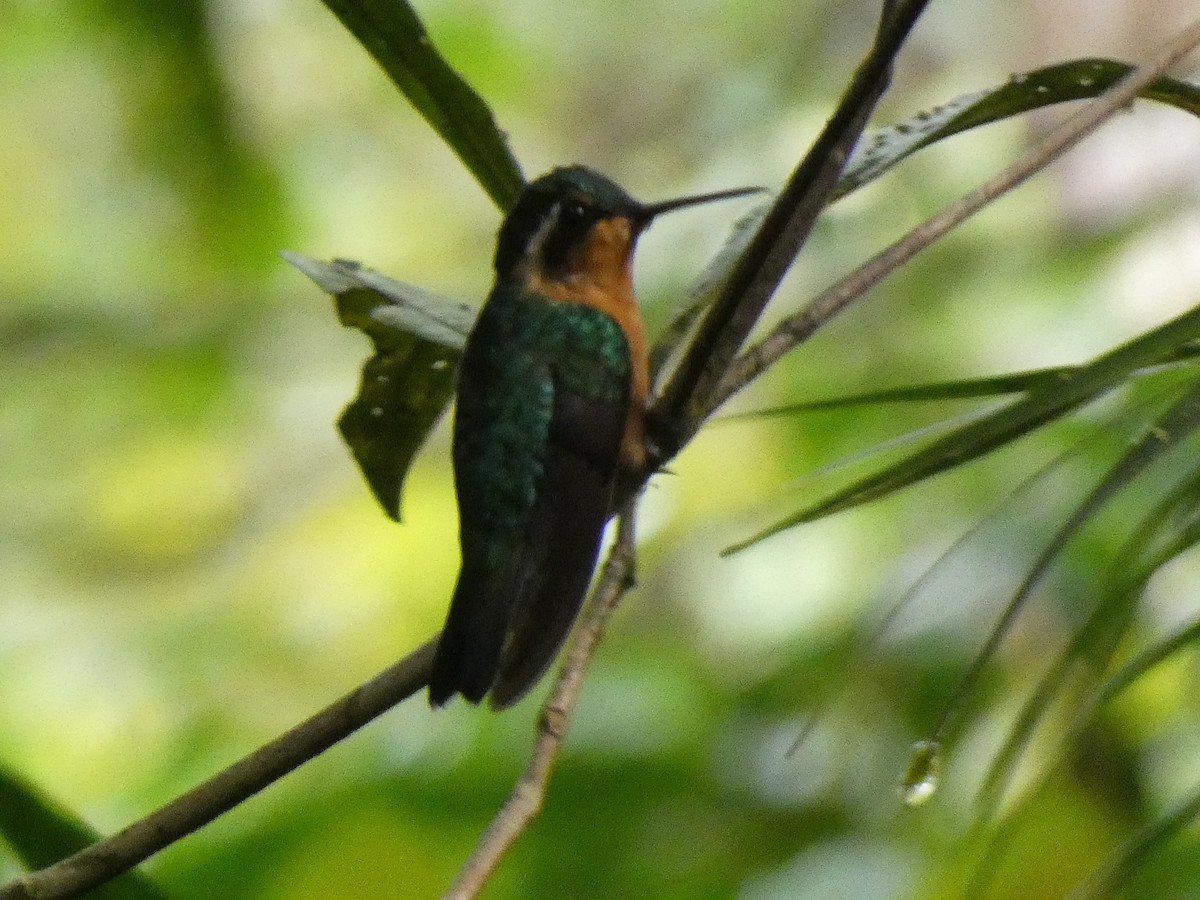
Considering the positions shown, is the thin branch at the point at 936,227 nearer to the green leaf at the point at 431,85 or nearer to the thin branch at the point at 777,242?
the thin branch at the point at 777,242

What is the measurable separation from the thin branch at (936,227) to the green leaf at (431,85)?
0.35 m

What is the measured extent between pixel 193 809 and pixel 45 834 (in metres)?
0.15

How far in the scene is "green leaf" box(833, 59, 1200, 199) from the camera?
1177 millimetres

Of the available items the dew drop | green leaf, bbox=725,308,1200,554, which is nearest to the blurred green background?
the dew drop

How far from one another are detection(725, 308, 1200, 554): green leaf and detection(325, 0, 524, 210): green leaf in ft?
1.62

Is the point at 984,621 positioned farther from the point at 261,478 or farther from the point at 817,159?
the point at 261,478

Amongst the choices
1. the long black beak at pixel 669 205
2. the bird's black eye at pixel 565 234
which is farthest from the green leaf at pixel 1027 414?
the bird's black eye at pixel 565 234

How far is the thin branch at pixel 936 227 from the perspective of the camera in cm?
102

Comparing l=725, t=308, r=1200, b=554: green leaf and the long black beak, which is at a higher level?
the long black beak

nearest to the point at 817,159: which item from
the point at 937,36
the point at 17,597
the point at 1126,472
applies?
the point at 1126,472

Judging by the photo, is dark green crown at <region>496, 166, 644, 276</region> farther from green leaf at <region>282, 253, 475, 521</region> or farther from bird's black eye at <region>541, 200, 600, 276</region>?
green leaf at <region>282, 253, 475, 521</region>

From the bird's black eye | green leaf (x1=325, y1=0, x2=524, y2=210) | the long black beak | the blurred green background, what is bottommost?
the blurred green background

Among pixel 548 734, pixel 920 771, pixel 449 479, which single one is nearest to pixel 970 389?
pixel 920 771

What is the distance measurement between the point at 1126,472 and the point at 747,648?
2153 mm
